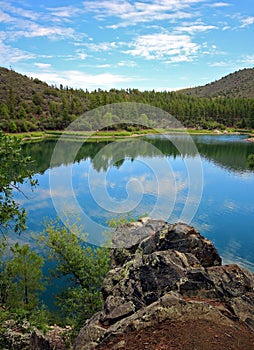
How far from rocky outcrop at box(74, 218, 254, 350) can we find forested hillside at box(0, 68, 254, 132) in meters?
61.2

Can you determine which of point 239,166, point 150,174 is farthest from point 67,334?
point 239,166

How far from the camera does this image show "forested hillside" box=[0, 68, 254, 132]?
81688 mm

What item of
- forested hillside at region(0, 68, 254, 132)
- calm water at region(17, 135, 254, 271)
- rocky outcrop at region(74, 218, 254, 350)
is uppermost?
forested hillside at region(0, 68, 254, 132)

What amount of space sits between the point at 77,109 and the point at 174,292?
310ft

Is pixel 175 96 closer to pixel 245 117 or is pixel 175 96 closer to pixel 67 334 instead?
pixel 245 117

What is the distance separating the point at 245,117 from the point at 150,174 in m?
80.6

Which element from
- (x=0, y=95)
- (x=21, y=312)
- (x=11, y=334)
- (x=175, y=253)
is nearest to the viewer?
(x=21, y=312)

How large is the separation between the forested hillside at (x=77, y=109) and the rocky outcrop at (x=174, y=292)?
201ft

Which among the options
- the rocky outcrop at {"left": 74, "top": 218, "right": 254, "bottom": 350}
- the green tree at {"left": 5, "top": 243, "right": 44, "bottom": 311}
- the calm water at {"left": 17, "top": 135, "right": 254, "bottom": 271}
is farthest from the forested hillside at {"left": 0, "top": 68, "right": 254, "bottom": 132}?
the rocky outcrop at {"left": 74, "top": 218, "right": 254, "bottom": 350}

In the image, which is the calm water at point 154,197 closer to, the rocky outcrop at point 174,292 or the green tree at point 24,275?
the green tree at point 24,275

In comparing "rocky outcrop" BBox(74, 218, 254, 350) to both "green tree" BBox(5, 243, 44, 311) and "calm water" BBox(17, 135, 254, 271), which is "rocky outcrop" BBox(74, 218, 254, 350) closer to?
"green tree" BBox(5, 243, 44, 311)

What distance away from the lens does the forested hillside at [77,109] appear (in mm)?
81688

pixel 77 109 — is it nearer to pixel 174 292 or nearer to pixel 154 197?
pixel 154 197

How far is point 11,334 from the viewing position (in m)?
8.62
